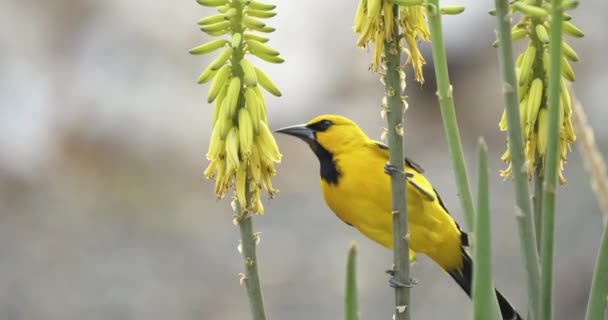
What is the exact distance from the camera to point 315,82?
5027 millimetres

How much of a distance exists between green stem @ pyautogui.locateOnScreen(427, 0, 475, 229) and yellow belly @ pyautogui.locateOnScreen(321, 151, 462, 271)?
0.83 m

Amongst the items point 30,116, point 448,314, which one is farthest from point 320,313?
point 30,116

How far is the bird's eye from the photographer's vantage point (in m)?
1.79

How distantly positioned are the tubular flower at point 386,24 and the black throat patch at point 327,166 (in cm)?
75

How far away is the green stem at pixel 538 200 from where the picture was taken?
934 millimetres

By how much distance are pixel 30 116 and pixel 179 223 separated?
3.43ft

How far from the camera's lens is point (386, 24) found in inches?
37.7

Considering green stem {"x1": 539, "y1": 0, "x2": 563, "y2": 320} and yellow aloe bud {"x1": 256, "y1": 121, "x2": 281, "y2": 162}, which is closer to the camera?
green stem {"x1": 539, "y1": 0, "x2": 563, "y2": 320}

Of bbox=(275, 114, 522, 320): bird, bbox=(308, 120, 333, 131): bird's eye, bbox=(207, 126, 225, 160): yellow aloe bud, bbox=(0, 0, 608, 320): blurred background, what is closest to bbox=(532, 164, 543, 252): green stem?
bbox=(207, 126, 225, 160): yellow aloe bud

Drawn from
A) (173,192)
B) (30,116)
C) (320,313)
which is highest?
(30,116)

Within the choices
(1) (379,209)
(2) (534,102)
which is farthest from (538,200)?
(1) (379,209)

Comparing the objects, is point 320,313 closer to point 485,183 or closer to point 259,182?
point 259,182

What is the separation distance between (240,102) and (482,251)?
40 centimetres

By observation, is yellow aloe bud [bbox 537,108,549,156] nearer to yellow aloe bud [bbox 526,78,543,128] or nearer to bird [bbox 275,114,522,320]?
yellow aloe bud [bbox 526,78,543,128]
